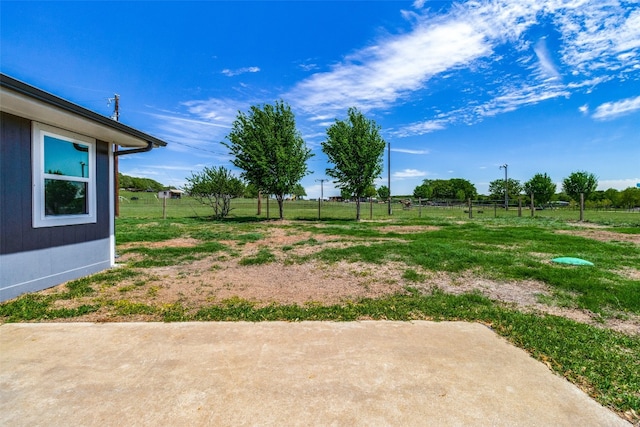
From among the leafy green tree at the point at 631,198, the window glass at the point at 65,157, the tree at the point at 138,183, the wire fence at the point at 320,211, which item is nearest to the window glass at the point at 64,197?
the window glass at the point at 65,157

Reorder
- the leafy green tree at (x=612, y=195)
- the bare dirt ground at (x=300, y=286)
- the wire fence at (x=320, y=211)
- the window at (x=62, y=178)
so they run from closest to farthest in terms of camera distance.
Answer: the bare dirt ground at (x=300, y=286) → the window at (x=62, y=178) → the wire fence at (x=320, y=211) → the leafy green tree at (x=612, y=195)

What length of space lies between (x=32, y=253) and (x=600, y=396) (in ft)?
20.1

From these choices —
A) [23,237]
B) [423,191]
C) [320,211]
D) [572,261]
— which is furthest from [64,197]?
[423,191]

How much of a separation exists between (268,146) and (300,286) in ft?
40.8

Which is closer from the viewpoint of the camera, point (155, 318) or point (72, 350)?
point (72, 350)

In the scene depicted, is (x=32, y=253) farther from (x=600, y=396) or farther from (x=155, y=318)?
(x=600, y=396)

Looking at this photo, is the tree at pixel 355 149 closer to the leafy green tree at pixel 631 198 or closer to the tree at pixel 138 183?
the leafy green tree at pixel 631 198

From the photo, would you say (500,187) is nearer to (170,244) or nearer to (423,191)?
(423,191)

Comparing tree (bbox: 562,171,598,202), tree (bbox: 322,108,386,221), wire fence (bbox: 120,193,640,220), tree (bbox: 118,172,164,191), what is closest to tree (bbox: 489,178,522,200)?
tree (bbox: 562,171,598,202)

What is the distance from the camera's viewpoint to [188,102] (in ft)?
62.3

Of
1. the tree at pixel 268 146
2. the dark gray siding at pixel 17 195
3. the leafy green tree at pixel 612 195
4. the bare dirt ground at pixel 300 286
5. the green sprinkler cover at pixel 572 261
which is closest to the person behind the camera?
the bare dirt ground at pixel 300 286

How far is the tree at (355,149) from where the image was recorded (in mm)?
17078

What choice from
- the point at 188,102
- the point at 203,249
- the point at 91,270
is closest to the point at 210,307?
the point at 91,270

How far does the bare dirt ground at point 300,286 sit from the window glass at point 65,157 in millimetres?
1790
